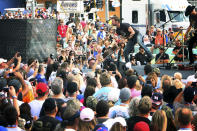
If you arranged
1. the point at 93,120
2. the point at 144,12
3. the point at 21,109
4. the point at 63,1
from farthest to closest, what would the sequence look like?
the point at 144,12 < the point at 63,1 < the point at 21,109 < the point at 93,120

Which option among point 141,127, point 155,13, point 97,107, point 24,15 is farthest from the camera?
point 155,13

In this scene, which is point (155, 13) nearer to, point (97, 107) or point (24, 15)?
point (24, 15)

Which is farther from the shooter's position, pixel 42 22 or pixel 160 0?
pixel 160 0

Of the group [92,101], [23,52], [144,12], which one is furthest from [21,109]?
[144,12]

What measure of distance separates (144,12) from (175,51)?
21.8 m

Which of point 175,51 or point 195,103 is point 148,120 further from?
point 175,51

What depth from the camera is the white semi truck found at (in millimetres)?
28797

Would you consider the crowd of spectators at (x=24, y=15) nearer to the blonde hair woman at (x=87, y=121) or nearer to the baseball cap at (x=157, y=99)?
the baseball cap at (x=157, y=99)

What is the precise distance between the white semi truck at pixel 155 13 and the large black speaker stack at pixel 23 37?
10.5m

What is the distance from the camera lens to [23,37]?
1452cm

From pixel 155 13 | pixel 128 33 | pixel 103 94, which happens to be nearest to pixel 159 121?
pixel 103 94

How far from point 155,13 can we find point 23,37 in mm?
17517

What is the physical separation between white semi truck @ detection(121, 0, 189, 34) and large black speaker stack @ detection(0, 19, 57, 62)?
1053cm

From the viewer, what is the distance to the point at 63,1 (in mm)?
23328
